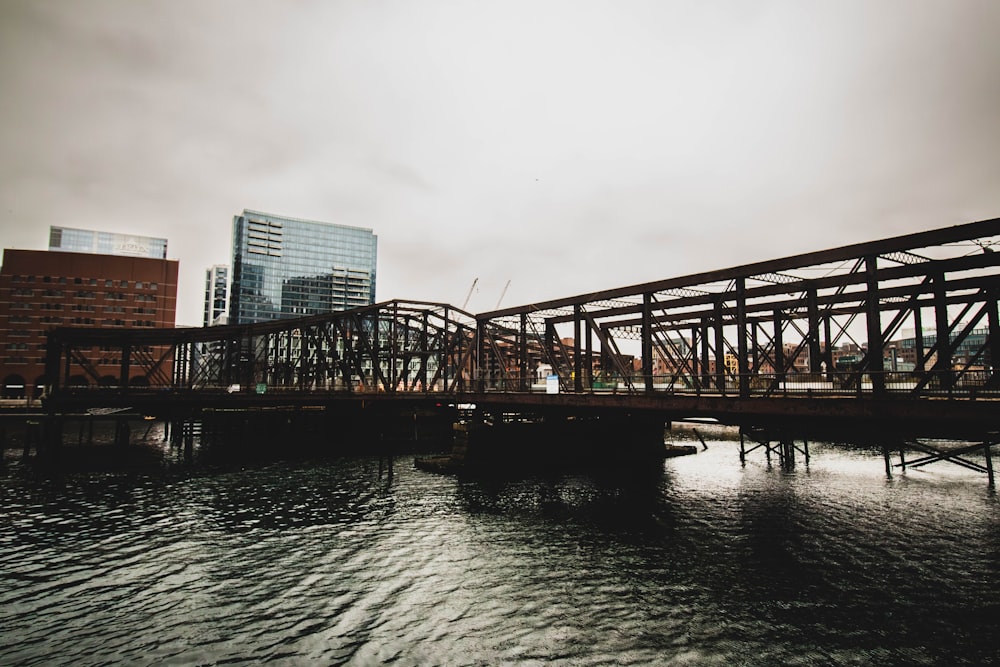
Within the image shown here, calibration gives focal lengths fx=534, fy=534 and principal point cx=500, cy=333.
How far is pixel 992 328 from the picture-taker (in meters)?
22.4

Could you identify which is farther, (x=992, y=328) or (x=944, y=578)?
(x=992, y=328)

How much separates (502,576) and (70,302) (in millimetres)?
156387

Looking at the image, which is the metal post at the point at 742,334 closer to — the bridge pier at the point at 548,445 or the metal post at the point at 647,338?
the metal post at the point at 647,338

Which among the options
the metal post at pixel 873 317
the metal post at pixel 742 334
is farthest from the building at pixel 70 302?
the metal post at pixel 873 317

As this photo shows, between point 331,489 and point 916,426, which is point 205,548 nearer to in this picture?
point 331,489

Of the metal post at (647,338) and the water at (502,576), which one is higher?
the metal post at (647,338)

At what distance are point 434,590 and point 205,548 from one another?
11.5 m

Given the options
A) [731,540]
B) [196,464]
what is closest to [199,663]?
[731,540]

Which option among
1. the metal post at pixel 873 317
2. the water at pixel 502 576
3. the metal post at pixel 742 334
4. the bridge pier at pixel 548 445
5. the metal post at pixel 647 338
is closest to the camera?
the water at pixel 502 576

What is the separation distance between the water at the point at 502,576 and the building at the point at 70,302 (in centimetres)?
11813

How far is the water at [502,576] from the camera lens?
14836 mm

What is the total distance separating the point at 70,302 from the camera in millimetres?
133000

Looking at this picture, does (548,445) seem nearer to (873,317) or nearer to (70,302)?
(873,317)

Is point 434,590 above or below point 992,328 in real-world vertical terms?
below
